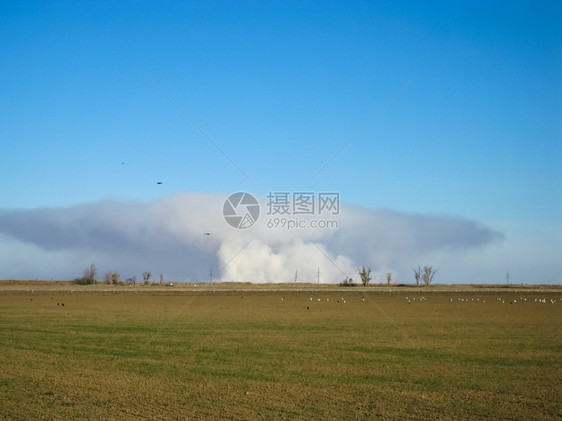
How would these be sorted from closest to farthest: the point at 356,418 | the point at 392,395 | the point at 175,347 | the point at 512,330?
the point at 356,418 → the point at 392,395 → the point at 175,347 → the point at 512,330

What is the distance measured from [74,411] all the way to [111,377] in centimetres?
357

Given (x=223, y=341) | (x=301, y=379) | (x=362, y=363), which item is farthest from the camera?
(x=223, y=341)

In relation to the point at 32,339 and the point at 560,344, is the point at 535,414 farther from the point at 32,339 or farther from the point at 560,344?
the point at 32,339

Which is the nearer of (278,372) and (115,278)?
(278,372)

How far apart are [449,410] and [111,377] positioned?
28.5 feet

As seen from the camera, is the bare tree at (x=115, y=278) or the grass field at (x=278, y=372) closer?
the grass field at (x=278, y=372)

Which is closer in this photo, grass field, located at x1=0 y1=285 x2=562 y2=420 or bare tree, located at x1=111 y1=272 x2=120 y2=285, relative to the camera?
grass field, located at x1=0 y1=285 x2=562 y2=420

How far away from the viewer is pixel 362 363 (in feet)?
58.5

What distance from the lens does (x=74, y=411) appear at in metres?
11.9

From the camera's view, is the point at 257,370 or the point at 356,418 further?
the point at 257,370

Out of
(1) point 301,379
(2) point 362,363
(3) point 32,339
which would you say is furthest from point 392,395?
(3) point 32,339

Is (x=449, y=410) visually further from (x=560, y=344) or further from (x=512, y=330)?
(x=512, y=330)

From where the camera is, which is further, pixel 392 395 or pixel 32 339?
pixel 32 339

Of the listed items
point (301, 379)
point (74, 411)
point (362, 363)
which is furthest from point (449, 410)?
point (74, 411)
